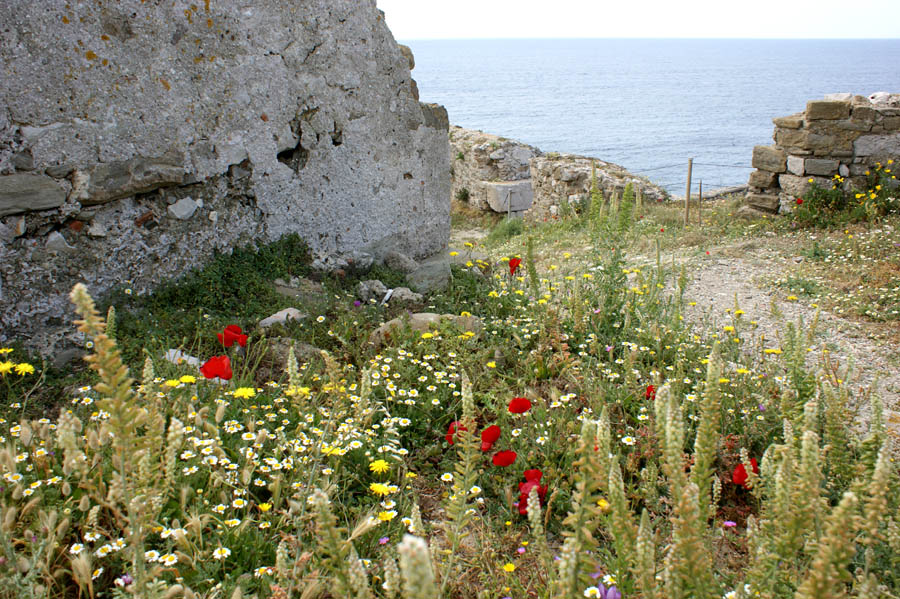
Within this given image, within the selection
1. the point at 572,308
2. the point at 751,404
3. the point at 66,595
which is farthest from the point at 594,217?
the point at 66,595

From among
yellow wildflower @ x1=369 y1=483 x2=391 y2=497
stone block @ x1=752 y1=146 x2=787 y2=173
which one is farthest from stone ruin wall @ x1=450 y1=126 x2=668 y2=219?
yellow wildflower @ x1=369 y1=483 x2=391 y2=497

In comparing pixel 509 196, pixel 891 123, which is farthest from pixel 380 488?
pixel 509 196

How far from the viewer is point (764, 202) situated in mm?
9945

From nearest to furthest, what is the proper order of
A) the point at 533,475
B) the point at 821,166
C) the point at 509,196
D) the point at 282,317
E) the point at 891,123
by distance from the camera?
the point at 533,475
the point at 282,317
the point at 891,123
the point at 821,166
the point at 509,196

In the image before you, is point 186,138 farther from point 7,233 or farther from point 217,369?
point 217,369

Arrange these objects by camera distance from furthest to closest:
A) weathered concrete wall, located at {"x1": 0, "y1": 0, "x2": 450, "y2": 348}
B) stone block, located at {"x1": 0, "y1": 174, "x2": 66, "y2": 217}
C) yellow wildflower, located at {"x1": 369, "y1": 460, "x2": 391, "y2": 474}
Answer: weathered concrete wall, located at {"x1": 0, "y1": 0, "x2": 450, "y2": 348}, stone block, located at {"x1": 0, "y1": 174, "x2": 66, "y2": 217}, yellow wildflower, located at {"x1": 369, "y1": 460, "x2": 391, "y2": 474}

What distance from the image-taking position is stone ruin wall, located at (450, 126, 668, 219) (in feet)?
45.0

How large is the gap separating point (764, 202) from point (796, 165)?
68 centimetres

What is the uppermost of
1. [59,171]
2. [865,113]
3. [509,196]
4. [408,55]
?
[408,55]

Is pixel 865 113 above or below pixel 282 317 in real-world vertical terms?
above

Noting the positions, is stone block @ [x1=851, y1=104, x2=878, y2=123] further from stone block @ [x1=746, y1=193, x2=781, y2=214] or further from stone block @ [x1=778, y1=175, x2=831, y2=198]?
stone block @ [x1=746, y1=193, x2=781, y2=214]

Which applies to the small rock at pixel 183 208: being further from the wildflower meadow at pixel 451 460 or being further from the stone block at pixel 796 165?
the stone block at pixel 796 165

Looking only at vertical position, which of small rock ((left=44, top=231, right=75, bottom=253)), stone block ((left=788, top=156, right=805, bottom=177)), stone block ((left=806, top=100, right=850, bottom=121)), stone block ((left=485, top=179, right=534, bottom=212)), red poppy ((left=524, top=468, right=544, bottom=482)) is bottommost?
stone block ((left=485, top=179, right=534, bottom=212))

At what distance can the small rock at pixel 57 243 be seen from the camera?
430 cm
